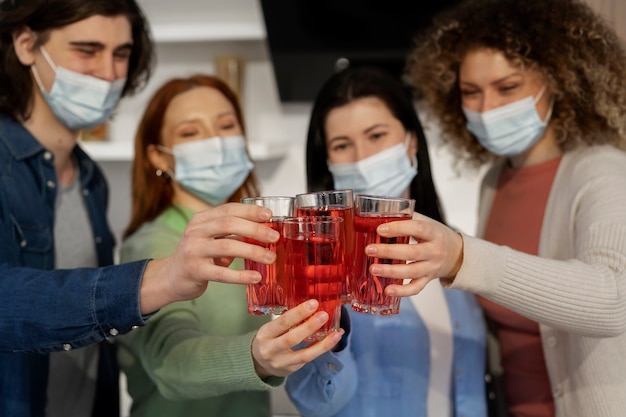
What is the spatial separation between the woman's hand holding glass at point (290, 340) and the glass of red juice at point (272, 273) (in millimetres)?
25

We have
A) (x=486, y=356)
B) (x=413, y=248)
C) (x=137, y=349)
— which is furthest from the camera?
(x=486, y=356)

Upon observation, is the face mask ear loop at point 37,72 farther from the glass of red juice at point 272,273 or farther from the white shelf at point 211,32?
the white shelf at point 211,32

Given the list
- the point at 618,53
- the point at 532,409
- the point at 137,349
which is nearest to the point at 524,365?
the point at 532,409

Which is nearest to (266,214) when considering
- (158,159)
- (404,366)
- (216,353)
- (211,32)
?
(216,353)

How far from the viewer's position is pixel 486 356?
165 centimetres

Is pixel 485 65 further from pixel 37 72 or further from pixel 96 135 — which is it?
pixel 96 135

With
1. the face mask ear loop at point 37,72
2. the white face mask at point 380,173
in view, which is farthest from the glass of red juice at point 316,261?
Result: the face mask ear loop at point 37,72

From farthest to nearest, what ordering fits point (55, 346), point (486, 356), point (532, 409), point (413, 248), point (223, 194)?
point (223, 194) < point (486, 356) < point (532, 409) < point (55, 346) < point (413, 248)

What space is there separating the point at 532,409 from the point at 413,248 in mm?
783

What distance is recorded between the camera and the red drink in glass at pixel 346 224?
970 millimetres

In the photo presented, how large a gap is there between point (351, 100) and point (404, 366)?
2.07 ft

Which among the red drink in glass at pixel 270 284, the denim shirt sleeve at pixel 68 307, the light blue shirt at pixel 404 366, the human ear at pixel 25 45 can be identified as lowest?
the light blue shirt at pixel 404 366

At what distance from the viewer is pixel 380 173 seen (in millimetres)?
1542

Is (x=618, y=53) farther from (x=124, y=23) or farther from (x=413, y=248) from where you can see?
(x=124, y=23)
